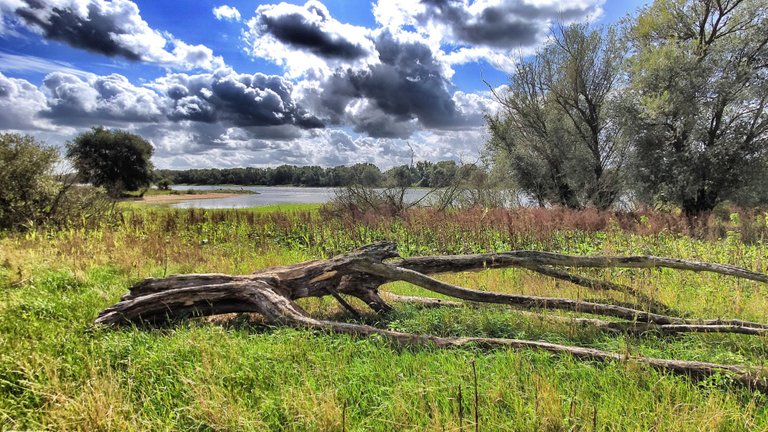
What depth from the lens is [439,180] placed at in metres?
20.3

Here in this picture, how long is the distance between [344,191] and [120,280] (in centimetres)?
1273

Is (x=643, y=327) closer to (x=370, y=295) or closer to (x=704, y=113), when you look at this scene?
(x=370, y=295)

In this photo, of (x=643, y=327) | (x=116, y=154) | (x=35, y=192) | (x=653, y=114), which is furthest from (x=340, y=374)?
(x=116, y=154)

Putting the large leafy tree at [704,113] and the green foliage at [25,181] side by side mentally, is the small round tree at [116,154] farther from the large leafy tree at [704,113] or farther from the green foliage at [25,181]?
the large leafy tree at [704,113]

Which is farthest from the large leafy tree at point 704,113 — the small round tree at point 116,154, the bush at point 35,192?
the small round tree at point 116,154

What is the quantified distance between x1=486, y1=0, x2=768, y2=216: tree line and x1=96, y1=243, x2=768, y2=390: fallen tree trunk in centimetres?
1690

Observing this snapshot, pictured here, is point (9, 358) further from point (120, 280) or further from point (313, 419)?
point (120, 280)

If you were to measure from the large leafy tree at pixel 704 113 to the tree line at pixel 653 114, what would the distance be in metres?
0.05

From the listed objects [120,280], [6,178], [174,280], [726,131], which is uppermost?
[726,131]

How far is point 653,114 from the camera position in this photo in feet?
60.4

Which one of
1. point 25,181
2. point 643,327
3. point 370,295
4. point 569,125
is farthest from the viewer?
point 569,125

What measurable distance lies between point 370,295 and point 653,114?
19.0 meters

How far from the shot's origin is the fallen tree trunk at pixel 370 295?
4.15m

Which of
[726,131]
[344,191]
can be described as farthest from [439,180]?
[726,131]
